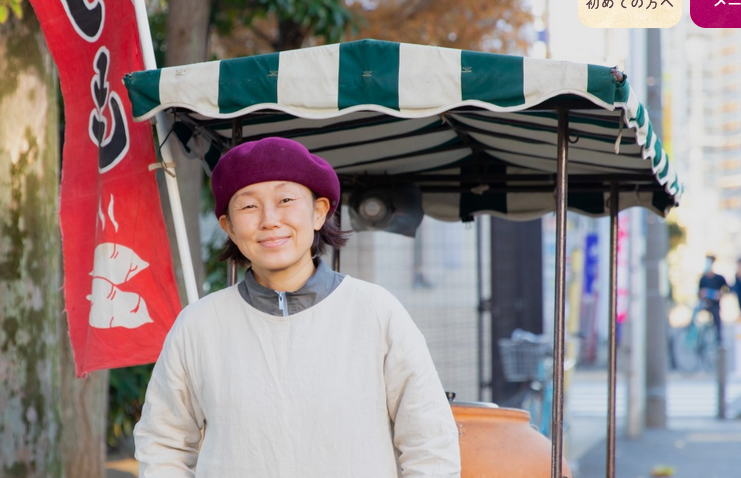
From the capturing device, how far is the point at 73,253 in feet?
13.3

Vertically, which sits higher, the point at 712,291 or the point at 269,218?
the point at 269,218

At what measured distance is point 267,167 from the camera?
8.04ft

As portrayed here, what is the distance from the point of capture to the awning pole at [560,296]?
3.77m

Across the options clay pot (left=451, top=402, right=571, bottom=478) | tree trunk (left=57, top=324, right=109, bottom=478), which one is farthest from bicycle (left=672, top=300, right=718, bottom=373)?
clay pot (left=451, top=402, right=571, bottom=478)

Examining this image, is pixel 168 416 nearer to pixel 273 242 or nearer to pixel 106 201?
pixel 273 242

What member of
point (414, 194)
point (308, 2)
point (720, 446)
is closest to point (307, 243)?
point (414, 194)

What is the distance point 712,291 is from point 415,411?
15910 millimetres

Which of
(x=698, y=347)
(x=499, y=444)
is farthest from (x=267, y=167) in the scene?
(x=698, y=347)

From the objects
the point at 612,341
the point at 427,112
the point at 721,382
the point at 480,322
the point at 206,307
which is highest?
the point at 427,112

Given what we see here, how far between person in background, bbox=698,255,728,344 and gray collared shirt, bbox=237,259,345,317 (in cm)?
1495

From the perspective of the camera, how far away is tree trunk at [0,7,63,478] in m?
4.89

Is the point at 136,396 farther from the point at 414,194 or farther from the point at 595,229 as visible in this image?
the point at 595,229

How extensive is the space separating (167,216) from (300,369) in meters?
5.21

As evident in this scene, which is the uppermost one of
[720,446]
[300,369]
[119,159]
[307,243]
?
[119,159]
